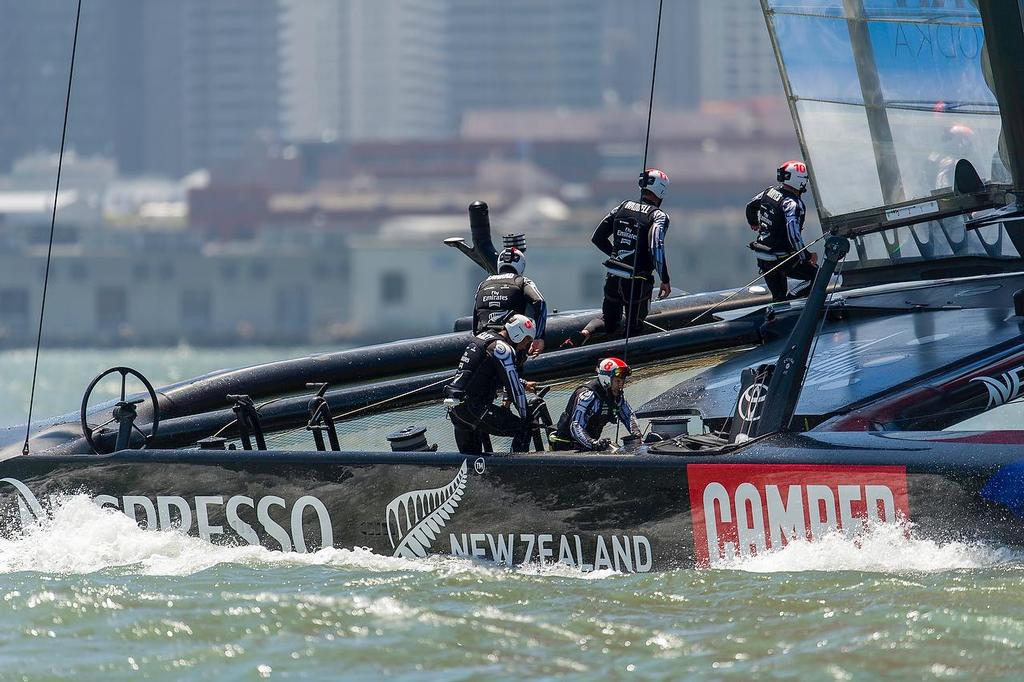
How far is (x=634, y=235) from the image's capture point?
8.39m

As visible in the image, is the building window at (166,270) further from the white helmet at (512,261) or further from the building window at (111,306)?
the white helmet at (512,261)

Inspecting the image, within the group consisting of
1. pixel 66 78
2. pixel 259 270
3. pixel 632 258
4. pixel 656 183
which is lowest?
pixel 632 258

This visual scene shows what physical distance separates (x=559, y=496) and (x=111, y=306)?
216ft

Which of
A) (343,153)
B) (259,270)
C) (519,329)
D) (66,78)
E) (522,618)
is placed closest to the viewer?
(522,618)

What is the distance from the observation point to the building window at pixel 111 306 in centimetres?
6981

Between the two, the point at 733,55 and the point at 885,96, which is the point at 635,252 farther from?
the point at 733,55

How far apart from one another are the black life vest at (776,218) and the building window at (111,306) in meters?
63.2

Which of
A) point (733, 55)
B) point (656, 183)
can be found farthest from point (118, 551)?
point (733, 55)

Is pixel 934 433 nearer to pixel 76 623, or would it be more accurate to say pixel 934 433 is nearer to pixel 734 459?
pixel 734 459

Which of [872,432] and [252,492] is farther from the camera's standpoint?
[252,492]

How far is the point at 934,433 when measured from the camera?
643 centimetres

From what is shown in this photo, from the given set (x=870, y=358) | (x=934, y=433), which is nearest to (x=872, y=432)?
(x=934, y=433)

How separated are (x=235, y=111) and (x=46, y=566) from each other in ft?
373

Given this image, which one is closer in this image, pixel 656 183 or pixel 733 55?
pixel 656 183
